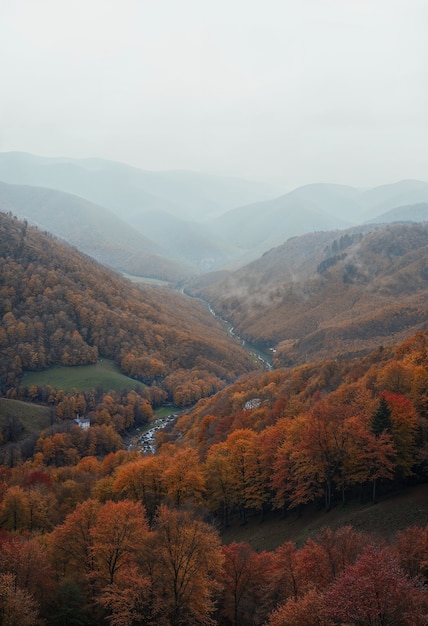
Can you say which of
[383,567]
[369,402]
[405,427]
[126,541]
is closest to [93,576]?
[126,541]

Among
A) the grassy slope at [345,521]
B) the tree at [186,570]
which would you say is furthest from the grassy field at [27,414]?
the tree at [186,570]

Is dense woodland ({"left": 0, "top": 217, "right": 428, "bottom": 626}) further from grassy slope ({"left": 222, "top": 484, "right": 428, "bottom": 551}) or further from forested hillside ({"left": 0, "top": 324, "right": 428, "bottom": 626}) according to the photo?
grassy slope ({"left": 222, "top": 484, "right": 428, "bottom": 551})

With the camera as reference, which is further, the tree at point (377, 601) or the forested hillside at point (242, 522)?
the forested hillside at point (242, 522)

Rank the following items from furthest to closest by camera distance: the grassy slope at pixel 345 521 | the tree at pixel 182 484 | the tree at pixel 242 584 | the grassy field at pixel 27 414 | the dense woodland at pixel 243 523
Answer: the grassy field at pixel 27 414 < the tree at pixel 182 484 < the grassy slope at pixel 345 521 < the tree at pixel 242 584 < the dense woodland at pixel 243 523

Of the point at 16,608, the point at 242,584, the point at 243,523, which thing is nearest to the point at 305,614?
the point at 242,584

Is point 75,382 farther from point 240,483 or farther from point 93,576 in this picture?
point 93,576

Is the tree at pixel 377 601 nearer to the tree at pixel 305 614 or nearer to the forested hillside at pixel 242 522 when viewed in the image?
the forested hillside at pixel 242 522

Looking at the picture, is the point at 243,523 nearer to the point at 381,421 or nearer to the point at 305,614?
the point at 381,421
